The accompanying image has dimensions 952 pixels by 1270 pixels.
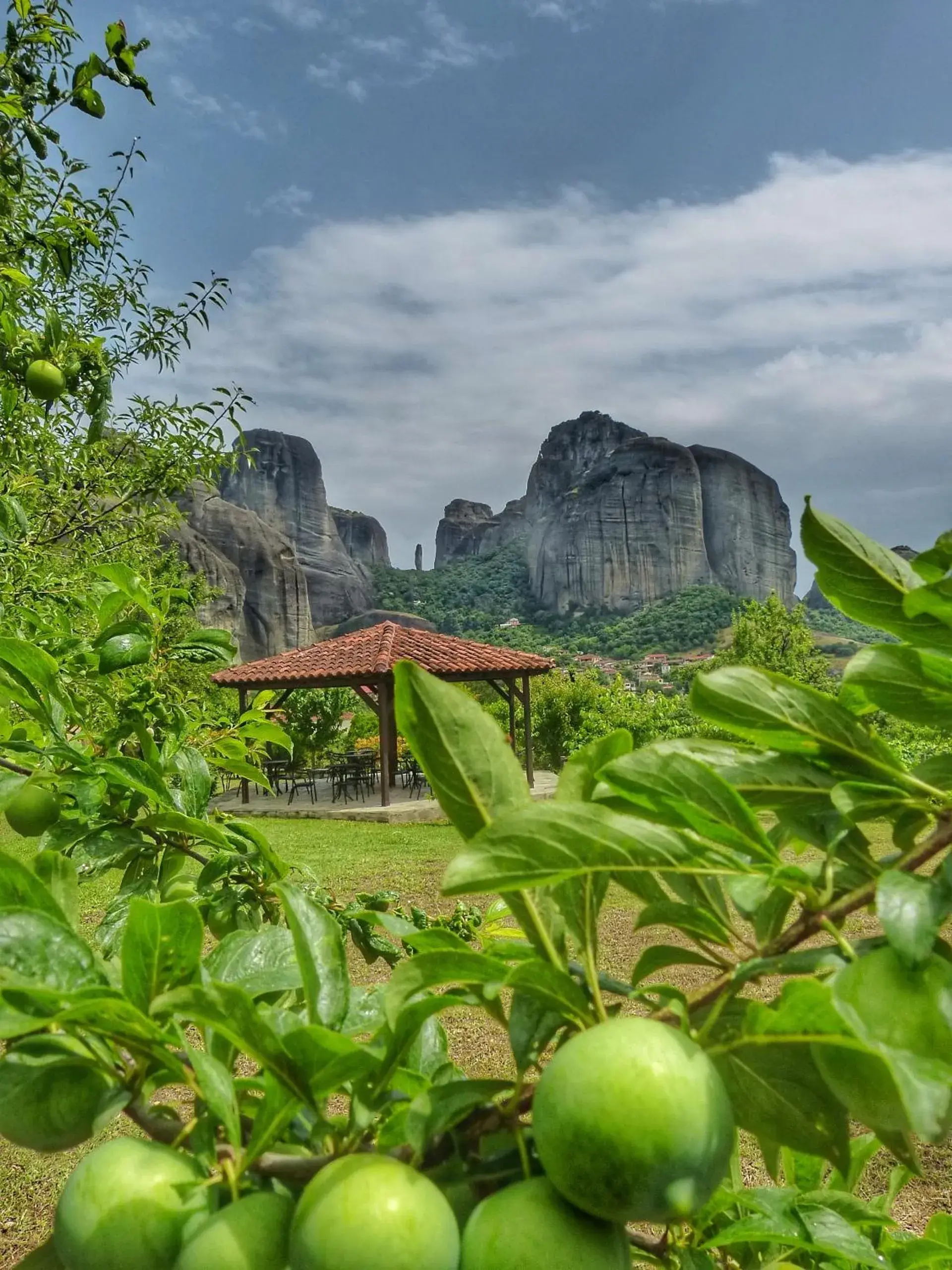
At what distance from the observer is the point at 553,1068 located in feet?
1.50

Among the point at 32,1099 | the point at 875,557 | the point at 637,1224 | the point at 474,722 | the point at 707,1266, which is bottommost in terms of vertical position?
the point at 637,1224

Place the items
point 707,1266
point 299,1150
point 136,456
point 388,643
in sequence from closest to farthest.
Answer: point 299,1150
point 707,1266
point 136,456
point 388,643

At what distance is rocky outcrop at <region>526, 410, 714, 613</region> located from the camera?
3287 inches

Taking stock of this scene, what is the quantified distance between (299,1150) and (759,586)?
94866 millimetres

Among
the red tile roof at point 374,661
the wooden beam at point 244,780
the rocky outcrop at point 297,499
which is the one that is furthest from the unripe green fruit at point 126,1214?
the rocky outcrop at point 297,499

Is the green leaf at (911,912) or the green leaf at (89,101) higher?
the green leaf at (89,101)

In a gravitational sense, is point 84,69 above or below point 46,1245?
above

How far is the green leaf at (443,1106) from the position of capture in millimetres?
482

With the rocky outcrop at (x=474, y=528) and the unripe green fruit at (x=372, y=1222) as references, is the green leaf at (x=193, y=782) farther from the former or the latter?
the rocky outcrop at (x=474, y=528)

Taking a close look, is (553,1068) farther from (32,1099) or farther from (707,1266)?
(707,1266)

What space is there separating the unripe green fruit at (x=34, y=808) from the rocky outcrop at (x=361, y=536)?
87.5 m

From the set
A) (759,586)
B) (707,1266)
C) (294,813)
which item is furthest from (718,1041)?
(759,586)

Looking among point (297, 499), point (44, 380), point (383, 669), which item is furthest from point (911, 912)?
point (297, 499)

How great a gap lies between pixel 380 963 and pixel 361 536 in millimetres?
85406
